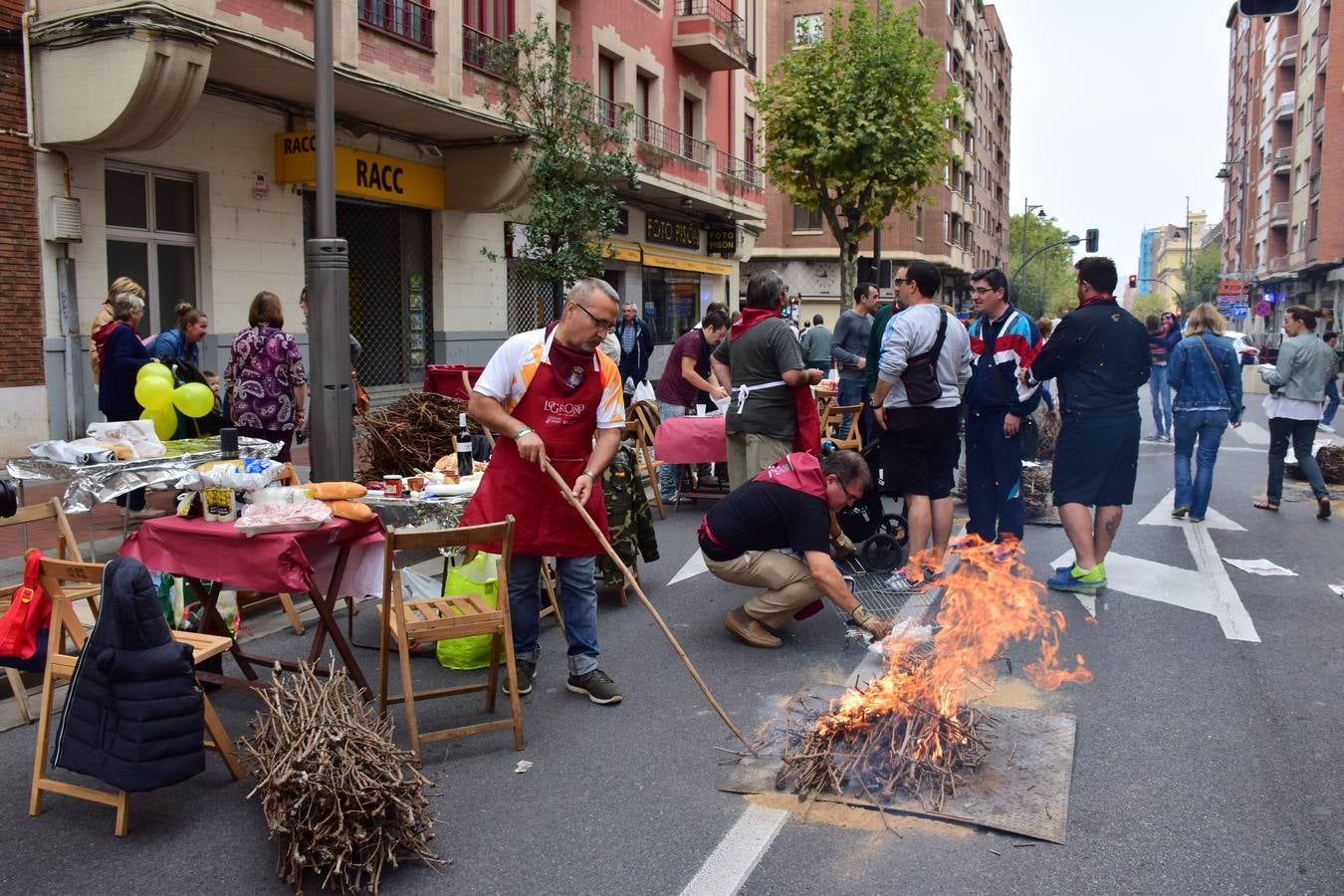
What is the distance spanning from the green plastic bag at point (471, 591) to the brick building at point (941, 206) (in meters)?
20.3

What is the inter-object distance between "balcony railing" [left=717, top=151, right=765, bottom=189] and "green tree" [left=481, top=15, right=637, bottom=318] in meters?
12.0

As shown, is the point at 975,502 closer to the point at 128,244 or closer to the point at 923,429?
the point at 923,429

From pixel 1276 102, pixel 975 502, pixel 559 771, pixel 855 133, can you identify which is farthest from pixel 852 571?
pixel 1276 102

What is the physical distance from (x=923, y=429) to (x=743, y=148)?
25.0 m

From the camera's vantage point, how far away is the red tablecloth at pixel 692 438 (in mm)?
9094

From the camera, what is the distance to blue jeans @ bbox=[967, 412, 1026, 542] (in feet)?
24.0

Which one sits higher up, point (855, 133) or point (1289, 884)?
point (855, 133)

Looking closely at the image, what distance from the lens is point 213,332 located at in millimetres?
13133

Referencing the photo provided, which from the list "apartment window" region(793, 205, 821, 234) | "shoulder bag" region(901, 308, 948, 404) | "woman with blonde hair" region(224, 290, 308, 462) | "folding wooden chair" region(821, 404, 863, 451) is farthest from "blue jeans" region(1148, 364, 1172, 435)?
"apartment window" region(793, 205, 821, 234)

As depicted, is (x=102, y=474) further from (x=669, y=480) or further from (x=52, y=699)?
(x=669, y=480)

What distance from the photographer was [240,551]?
4492 millimetres

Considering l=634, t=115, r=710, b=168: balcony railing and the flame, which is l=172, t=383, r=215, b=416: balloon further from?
l=634, t=115, r=710, b=168: balcony railing

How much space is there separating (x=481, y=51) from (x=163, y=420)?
10.3 m

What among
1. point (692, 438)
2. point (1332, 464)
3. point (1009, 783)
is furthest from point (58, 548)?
point (1332, 464)
